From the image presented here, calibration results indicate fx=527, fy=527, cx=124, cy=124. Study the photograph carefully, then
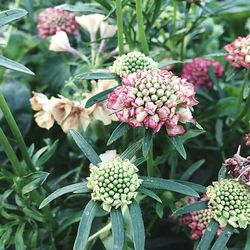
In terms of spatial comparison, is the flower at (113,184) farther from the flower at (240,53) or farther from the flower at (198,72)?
the flower at (198,72)

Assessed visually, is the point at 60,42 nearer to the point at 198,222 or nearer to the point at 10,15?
the point at 10,15

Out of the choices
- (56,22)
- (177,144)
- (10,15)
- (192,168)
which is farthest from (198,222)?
(56,22)

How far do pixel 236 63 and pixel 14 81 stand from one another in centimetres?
60

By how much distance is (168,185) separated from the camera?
769 millimetres

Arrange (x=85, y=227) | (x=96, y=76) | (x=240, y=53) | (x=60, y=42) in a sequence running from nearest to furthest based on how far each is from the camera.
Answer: (x=85, y=227), (x=96, y=76), (x=240, y=53), (x=60, y=42)

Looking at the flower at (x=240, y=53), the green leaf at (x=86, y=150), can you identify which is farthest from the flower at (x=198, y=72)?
the green leaf at (x=86, y=150)

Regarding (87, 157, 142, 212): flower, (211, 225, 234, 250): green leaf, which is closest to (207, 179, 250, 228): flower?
(211, 225, 234, 250): green leaf

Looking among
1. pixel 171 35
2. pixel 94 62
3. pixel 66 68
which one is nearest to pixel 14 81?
pixel 66 68

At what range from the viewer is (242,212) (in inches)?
30.7

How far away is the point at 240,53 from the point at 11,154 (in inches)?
17.2

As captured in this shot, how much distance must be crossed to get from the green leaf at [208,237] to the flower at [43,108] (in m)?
0.38

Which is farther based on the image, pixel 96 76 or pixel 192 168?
pixel 192 168

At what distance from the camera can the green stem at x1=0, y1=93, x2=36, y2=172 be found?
0.84m

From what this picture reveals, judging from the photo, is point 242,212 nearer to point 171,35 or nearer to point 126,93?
point 126,93
